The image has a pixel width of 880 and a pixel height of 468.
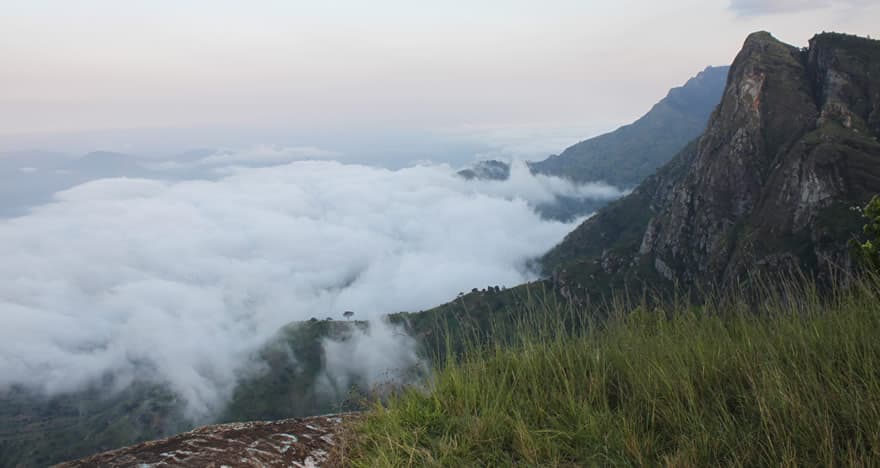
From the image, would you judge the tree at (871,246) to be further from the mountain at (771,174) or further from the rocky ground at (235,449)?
the mountain at (771,174)

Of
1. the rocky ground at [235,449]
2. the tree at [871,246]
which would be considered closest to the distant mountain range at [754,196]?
the tree at [871,246]

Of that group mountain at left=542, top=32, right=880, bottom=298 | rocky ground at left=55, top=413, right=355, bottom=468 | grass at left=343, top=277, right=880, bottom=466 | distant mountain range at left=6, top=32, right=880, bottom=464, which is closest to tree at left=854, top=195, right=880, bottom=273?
grass at left=343, top=277, right=880, bottom=466

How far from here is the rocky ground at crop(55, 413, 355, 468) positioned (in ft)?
14.7

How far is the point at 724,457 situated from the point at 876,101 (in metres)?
179

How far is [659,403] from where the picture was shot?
15.1 ft

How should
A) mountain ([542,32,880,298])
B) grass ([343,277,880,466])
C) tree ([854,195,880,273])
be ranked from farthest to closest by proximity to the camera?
mountain ([542,32,880,298]) < tree ([854,195,880,273]) < grass ([343,277,880,466])

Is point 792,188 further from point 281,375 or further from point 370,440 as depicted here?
point 281,375

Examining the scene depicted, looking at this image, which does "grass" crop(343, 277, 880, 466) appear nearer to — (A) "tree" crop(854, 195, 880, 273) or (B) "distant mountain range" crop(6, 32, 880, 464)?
(A) "tree" crop(854, 195, 880, 273)

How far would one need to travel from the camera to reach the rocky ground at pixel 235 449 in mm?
4488

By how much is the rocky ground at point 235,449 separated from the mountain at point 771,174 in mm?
116793

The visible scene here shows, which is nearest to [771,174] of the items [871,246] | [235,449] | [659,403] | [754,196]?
[754,196]

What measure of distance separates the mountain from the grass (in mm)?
A: 114407

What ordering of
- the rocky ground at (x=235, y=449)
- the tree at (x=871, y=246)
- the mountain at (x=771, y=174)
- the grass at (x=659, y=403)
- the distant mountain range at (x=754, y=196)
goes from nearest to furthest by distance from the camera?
the grass at (x=659, y=403) → the rocky ground at (x=235, y=449) → the tree at (x=871, y=246) → the mountain at (x=771, y=174) → the distant mountain range at (x=754, y=196)

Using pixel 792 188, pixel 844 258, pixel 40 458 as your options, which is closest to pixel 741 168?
pixel 792 188
